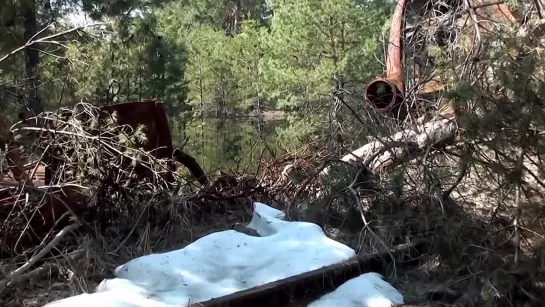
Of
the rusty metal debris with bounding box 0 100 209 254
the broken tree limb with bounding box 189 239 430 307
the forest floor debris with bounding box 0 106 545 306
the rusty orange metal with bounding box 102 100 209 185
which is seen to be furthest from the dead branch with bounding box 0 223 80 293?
the rusty orange metal with bounding box 102 100 209 185

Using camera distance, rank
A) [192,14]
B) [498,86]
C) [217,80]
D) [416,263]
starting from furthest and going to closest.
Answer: [192,14], [217,80], [416,263], [498,86]

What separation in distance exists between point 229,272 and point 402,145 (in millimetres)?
2358

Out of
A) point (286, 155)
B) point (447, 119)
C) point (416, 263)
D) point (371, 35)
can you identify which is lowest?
point (416, 263)

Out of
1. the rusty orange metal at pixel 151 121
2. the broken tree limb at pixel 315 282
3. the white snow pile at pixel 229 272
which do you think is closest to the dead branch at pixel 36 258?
the white snow pile at pixel 229 272

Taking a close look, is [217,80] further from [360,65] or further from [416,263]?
[416,263]

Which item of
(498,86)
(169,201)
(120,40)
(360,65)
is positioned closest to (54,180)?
(169,201)

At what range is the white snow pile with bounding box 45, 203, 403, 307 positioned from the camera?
15.7 ft

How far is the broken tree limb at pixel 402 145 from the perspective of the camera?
6148mm

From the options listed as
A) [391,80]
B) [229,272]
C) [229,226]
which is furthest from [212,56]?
[229,272]

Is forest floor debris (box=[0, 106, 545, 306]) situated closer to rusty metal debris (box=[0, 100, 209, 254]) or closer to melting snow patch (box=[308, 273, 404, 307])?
rusty metal debris (box=[0, 100, 209, 254])

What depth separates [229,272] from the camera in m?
5.45

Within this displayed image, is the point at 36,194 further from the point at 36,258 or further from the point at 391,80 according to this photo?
the point at 391,80

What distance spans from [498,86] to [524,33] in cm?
45

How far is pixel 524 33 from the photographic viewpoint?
16.7ft
